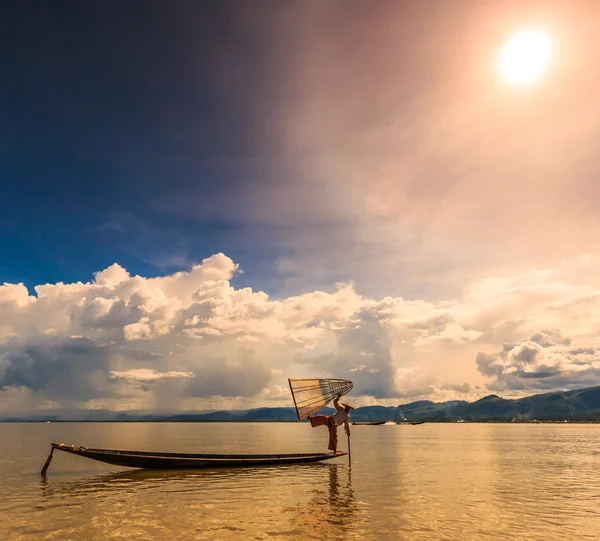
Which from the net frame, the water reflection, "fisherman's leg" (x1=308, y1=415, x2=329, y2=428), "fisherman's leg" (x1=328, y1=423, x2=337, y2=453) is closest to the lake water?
the water reflection

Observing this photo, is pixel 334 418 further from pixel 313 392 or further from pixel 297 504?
pixel 297 504

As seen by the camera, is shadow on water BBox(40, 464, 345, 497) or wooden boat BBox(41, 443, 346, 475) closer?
shadow on water BBox(40, 464, 345, 497)

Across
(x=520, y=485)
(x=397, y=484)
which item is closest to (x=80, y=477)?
(x=397, y=484)

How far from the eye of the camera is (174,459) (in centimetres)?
3728

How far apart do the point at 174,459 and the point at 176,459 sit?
17 cm

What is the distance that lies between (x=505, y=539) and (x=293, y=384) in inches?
945

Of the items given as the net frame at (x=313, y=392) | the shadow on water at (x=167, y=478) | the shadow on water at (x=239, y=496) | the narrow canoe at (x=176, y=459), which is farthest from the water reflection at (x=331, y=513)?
→ the net frame at (x=313, y=392)

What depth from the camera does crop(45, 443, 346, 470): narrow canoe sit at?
1390 inches

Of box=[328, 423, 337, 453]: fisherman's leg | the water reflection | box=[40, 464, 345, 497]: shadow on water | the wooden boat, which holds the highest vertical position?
box=[328, 423, 337, 453]: fisherman's leg

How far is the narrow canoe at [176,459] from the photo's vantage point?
116 ft

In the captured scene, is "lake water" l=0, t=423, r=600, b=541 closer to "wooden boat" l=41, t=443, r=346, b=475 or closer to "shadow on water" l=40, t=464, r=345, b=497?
"shadow on water" l=40, t=464, r=345, b=497

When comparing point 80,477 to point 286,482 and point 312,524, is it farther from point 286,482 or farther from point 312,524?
point 312,524

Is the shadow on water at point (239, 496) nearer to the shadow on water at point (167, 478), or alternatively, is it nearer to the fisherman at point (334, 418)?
the shadow on water at point (167, 478)

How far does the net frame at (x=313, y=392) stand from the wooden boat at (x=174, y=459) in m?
4.07
